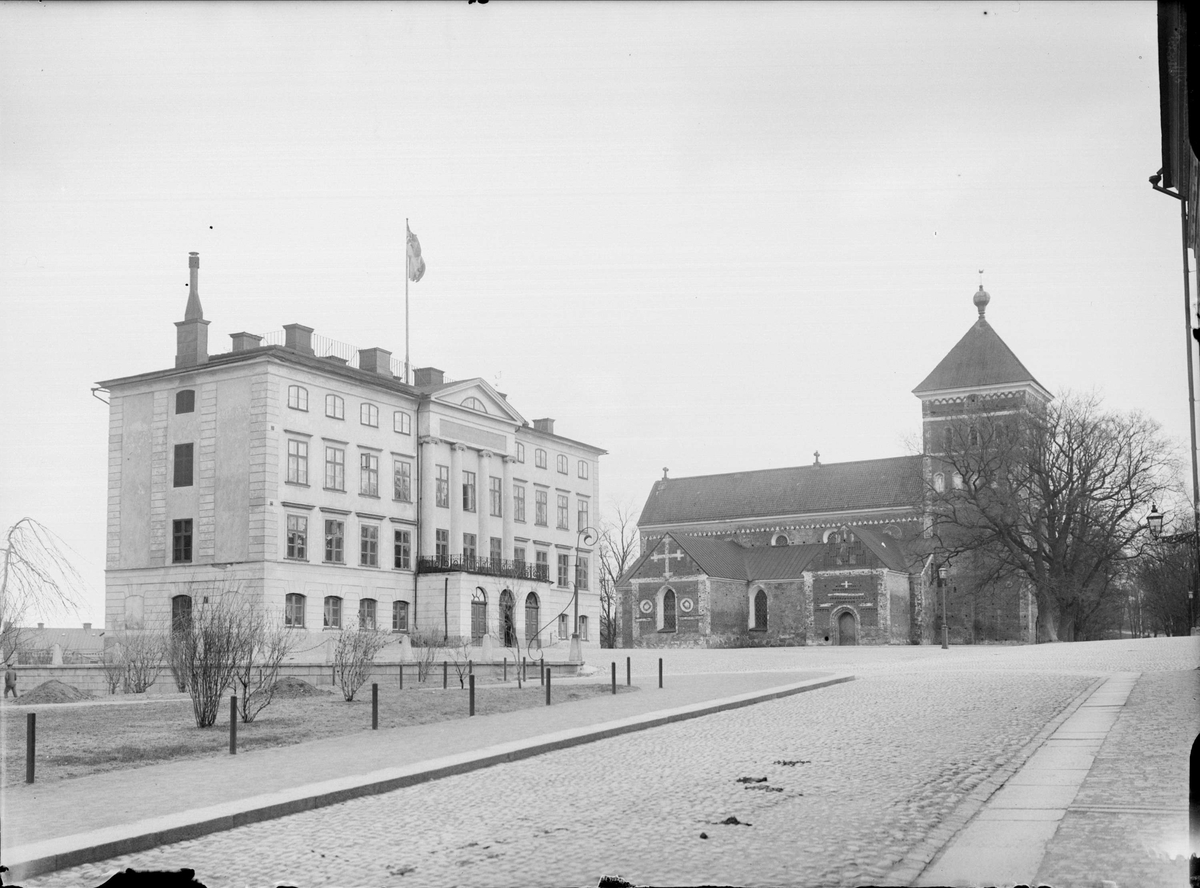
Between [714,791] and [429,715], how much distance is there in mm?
9518

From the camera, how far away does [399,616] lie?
5181 centimetres

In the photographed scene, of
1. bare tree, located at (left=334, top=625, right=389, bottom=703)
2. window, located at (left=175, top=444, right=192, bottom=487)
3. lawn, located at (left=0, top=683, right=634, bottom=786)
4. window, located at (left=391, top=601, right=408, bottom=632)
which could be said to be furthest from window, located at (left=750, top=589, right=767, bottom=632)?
bare tree, located at (left=334, top=625, right=389, bottom=703)

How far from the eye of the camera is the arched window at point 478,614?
52438 millimetres

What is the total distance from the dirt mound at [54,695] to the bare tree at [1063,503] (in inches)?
1891

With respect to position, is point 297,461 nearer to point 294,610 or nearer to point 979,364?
point 294,610

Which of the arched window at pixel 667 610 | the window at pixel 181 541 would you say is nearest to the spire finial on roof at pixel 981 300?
the arched window at pixel 667 610

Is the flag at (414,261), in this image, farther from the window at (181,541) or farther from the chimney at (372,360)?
the window at (181,541)

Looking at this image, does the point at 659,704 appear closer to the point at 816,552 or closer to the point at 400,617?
the point at 400,617

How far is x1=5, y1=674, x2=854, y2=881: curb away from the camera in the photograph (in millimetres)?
8320

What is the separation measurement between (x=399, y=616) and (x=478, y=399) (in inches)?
436

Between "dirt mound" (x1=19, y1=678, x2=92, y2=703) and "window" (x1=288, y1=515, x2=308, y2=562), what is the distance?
62.2 feet

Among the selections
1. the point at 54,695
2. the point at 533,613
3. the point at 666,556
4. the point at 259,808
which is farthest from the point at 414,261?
the point at 259,808

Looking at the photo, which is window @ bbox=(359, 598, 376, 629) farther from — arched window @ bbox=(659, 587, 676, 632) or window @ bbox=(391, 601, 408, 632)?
arched window @ bbox=(659, 587, 676, 632)

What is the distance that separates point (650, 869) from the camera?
24.6ft
